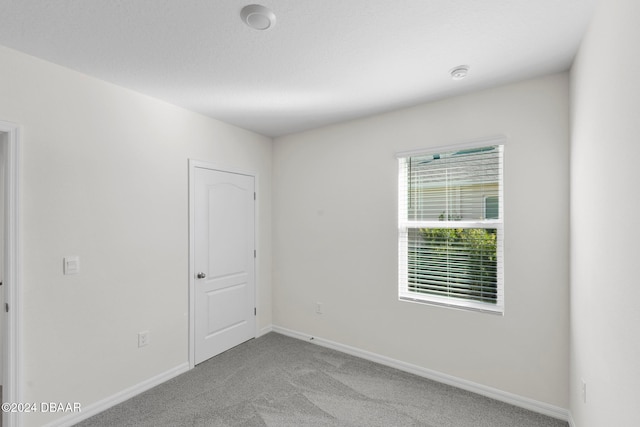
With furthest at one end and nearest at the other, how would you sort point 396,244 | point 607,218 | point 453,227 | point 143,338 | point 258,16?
point 396,244
point 453,227
point 143,338
point 258,16
point 607,218

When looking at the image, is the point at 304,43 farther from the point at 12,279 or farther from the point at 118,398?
the point at 118,398

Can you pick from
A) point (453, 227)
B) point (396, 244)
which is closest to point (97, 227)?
point (396, 244)

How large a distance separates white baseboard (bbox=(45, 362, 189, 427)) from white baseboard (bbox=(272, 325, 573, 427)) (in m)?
1.44

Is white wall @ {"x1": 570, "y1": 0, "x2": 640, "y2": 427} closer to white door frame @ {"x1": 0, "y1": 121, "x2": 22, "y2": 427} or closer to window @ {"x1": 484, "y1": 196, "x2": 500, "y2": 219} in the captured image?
window @ {"x1": 484, "y1": 196, "x2": 500, "y2": 219}

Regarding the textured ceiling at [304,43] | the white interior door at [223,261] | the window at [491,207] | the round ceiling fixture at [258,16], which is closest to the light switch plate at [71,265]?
the white interior door at [223,261]

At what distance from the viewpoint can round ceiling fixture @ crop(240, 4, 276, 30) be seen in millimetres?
1498

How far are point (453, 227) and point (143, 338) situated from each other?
9.50 feet

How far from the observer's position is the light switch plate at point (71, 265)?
81.7 inches

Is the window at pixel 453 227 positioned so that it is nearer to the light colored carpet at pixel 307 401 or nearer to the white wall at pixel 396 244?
the white wall at pixel 396 244

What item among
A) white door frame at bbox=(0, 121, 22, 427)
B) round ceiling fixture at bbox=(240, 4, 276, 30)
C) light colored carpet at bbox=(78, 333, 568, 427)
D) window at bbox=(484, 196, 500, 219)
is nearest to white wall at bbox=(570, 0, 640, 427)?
window at bbox=(484, 196, 500, 219)

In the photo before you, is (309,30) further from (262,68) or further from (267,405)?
(267,405)

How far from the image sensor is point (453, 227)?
2.63 metres

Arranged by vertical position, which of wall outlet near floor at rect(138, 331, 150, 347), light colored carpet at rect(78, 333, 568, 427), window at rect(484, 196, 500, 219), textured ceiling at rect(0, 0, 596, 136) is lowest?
light colored carpet at rect(78, 333, 568, 427)

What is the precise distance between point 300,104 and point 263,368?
2592 mm
